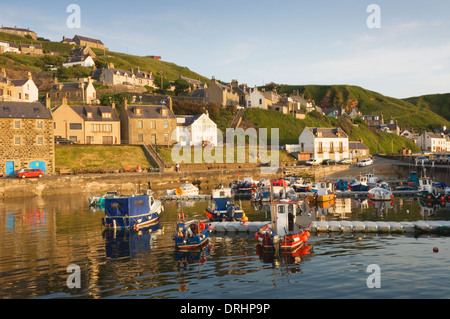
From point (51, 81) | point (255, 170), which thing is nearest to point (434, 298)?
point (255, 170)

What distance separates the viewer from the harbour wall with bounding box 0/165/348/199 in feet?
202

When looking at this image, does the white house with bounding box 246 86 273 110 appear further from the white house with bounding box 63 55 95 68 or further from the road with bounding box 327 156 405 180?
the white house with bounding box 63 55 95 68

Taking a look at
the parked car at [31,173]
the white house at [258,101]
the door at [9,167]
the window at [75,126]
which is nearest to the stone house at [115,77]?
the white house at [258,101]

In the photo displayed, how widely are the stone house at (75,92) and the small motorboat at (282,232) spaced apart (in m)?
95.7

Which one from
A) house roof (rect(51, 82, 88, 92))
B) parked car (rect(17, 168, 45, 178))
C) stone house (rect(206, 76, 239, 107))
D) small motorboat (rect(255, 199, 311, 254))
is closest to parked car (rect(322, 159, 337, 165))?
stone house (rect(206, 76, 239, 107))

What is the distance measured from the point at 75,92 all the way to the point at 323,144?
71234mm

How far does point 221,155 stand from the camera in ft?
300

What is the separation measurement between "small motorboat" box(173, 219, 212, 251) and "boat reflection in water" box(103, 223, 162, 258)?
2677 millimetres

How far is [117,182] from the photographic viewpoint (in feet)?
225

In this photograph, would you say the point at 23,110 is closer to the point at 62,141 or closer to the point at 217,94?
the point at 62,141

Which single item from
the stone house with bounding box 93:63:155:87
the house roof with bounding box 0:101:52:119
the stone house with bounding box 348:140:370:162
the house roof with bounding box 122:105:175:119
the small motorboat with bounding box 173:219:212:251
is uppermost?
the stone house with bounding box 93:63:155:87

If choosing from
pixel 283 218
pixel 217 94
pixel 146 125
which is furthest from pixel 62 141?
pixel 283 218

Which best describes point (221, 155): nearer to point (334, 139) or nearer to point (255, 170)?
point (255, 170)

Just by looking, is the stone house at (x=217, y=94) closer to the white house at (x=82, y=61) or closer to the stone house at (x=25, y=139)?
the stone house at (x=25, y=139)
